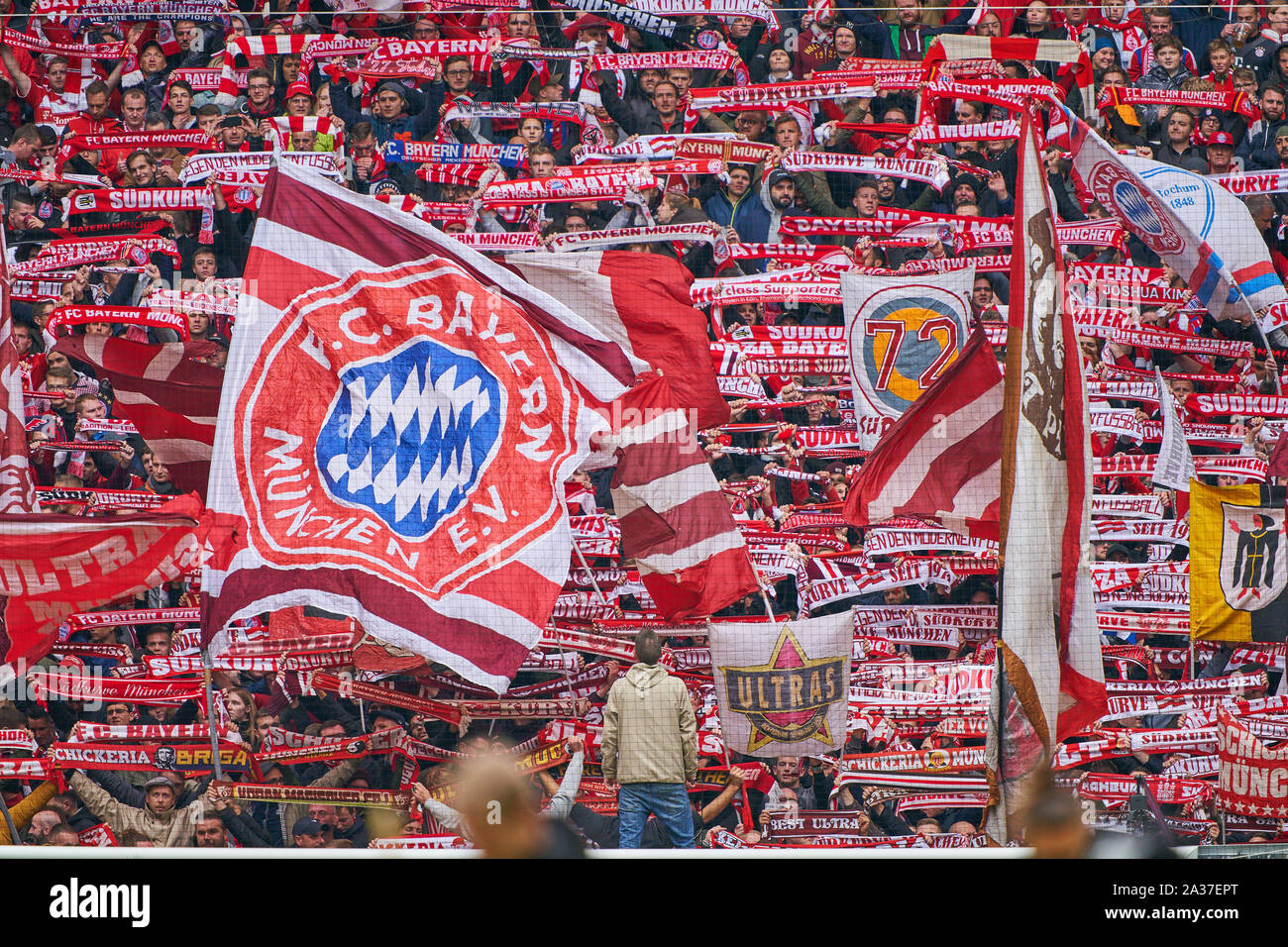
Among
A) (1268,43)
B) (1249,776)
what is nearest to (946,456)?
(1249,776)

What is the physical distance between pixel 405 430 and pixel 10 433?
2.11 metres

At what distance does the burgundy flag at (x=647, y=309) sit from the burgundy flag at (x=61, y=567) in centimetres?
251

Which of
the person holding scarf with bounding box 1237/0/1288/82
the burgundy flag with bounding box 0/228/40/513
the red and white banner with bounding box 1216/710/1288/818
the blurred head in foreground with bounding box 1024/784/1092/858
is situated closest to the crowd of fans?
the person holding scarf with bounding box 1237/0/1288/82

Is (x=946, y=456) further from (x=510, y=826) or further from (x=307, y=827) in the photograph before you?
(x=510, y=826)

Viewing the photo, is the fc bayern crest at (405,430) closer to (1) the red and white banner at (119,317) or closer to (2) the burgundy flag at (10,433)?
(2) the burgundy flag at (10,433)

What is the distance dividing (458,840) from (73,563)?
234cm

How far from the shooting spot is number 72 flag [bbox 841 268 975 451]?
803cm

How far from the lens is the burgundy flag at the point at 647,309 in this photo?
7473mm

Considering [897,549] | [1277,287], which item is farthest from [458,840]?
[1277,287]

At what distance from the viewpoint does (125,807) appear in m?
7.51

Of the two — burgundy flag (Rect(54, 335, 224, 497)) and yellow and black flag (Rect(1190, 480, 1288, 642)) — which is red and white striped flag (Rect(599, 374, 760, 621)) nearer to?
burgundy flag (Rect(54, 335, 224, 497))

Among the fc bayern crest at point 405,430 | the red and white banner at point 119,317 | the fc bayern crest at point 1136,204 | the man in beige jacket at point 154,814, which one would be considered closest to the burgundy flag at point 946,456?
the fc bayern crest at point 1136,204

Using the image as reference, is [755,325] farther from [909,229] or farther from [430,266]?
[430,266]

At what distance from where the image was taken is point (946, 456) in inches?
287
